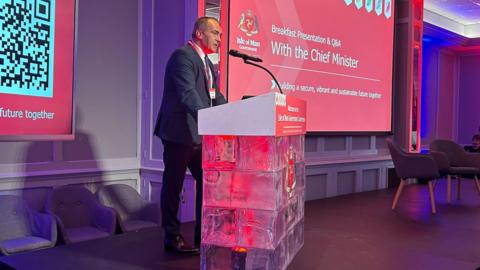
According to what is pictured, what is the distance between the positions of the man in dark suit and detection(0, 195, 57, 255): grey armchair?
33.5 inches

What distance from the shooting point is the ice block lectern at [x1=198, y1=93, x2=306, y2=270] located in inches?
83.9

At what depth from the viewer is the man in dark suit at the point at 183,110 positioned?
270 centimetres

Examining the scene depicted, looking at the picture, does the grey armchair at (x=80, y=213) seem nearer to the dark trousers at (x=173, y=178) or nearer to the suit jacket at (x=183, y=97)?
the dark trousers at (x=173, y=178)

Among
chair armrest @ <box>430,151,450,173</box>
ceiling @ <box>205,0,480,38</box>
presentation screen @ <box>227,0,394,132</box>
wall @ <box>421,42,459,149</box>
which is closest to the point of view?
presentation screen @ <box>227,0,394,132</box>

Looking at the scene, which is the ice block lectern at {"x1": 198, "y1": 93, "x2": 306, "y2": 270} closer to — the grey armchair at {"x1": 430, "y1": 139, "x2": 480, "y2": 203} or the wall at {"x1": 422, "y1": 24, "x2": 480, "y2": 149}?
the grey armchair at {"x1": 430, "y1": 139, "x2": 480, "y2": 203}

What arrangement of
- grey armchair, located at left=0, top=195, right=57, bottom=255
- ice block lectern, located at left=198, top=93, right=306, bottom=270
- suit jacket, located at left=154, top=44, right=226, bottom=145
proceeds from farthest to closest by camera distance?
grey armchair, located at left=0, top=195, right=57, bottom=255, suit jacket, located at left=154, top=44, right=226, bottom=145, ice block lectern, located at left=198, top=93, right=306, bottom=270

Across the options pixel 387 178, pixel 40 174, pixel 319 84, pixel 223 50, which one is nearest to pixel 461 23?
pixel 387 178

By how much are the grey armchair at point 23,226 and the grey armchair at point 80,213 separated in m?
0.13

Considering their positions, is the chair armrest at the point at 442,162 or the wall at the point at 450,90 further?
the wall at the point at 450,90

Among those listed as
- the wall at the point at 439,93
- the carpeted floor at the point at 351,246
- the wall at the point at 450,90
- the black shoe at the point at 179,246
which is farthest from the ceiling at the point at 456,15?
the black shoe at the point at 179,246

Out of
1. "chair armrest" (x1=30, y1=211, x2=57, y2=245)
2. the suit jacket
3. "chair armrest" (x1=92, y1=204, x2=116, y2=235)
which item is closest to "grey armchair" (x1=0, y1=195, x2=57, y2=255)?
"chair armrest" (x1=30, y1=211, x2=57, y2=245)

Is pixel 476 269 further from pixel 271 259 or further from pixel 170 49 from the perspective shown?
pixel 170 49

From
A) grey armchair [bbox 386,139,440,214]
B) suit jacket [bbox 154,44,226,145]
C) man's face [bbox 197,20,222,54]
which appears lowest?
grey armchair [bbox 386,139,440,214]

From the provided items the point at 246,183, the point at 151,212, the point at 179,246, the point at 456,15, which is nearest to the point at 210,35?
the point at 246,183
